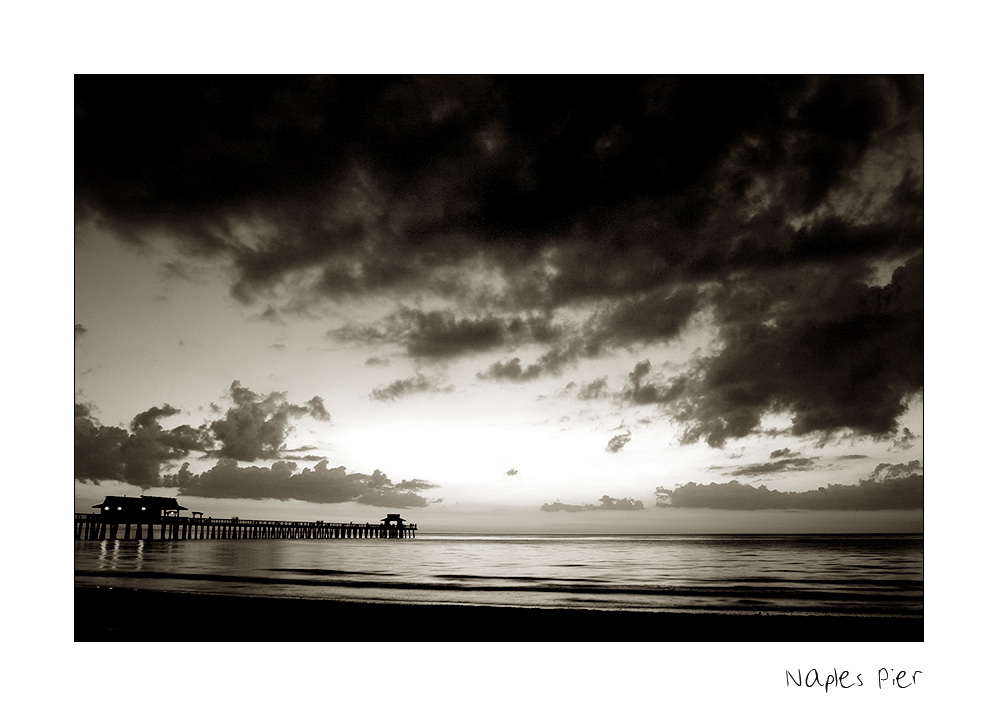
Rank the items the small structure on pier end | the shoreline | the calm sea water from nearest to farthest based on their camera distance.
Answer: the shoreline
the calm sea water
the small structure on pier end

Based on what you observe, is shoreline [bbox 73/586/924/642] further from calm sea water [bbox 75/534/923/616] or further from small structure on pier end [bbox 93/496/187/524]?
small structure on pier end [bbox 93/496/187/524]

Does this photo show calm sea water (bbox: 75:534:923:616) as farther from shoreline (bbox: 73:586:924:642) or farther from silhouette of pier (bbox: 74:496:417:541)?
silhouette of pier (bbox: 74:496:417:541)

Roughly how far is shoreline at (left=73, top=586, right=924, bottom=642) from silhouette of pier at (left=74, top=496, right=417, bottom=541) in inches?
880

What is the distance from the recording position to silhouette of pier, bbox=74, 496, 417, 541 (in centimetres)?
3072

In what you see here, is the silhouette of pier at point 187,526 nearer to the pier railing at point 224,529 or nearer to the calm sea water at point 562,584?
the pier railing at point 224,529

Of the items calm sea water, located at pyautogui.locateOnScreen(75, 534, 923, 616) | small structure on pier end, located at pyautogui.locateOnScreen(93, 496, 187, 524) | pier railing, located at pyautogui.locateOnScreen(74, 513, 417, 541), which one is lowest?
pier railing, located at pyautogui.locateOnScreen(74, 513, 417, 541)

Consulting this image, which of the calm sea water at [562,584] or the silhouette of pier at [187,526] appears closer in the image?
the calm sea water at [562,584]

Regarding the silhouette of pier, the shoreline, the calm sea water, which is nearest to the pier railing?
the silhouette of pier

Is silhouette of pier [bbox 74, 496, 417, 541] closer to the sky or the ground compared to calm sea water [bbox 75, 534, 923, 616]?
closer to the ground

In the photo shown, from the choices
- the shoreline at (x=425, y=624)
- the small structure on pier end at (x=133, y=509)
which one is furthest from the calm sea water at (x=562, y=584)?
the small structure on pier end at (x=133, y=509)

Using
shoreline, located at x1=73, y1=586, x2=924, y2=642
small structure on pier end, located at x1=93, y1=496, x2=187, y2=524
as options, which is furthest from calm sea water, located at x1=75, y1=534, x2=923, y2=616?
small structure on pier end, located at x1=93, y1=496, x2=187, y2=524

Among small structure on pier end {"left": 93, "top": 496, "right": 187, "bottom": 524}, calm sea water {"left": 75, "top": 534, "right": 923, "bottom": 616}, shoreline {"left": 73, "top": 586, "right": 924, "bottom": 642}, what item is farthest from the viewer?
small structure on pier end {"left": 93, "top": 496, "right": 187, "bottom": 524}

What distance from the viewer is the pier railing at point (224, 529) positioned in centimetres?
3083

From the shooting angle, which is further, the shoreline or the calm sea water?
the calm sea water
